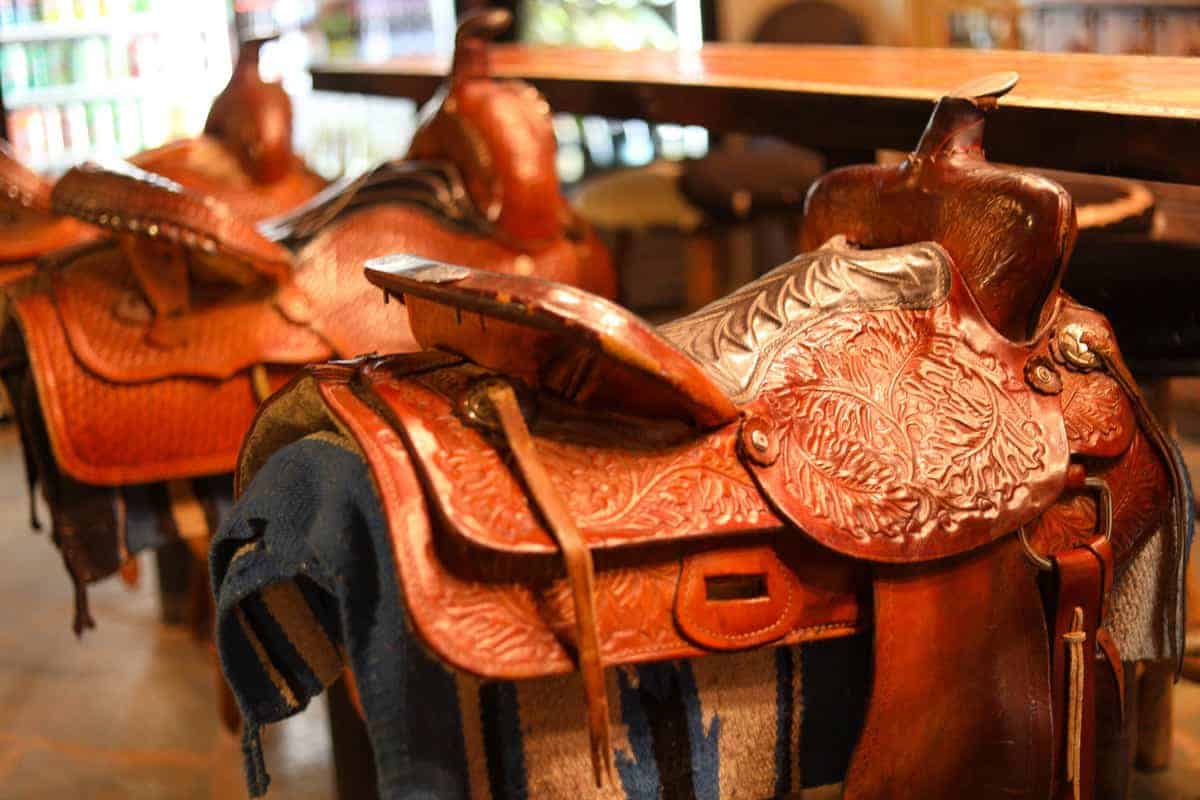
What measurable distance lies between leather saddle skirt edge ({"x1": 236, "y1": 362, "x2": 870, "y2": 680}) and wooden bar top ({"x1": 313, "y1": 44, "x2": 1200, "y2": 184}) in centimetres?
54

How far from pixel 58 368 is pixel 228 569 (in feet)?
2.47

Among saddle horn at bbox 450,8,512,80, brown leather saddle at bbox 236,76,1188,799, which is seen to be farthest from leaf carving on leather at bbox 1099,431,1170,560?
saddle horn at bbox 450,8,512,80

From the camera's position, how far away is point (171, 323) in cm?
173

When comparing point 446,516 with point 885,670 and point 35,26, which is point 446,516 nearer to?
point 885,670

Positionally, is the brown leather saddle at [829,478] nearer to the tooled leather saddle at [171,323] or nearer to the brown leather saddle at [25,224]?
the tooled leather saddle at [171,323]

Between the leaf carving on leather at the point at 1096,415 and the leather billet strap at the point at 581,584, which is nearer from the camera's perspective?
the leather billet strap at the point at 581,584

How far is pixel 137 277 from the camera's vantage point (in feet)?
5.70

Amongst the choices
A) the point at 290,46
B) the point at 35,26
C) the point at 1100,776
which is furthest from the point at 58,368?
the point at 290,46

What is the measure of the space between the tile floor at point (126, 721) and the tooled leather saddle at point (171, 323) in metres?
0.37

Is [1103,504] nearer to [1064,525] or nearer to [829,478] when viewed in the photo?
[1064,525]

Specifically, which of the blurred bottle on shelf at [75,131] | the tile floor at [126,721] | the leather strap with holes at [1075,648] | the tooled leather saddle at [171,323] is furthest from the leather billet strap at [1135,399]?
the blurred bottle on shelf at [75,131]

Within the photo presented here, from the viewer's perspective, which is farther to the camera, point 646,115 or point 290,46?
point 290,46

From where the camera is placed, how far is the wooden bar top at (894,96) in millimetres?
1240

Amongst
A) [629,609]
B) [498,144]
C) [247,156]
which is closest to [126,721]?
[247,156]
